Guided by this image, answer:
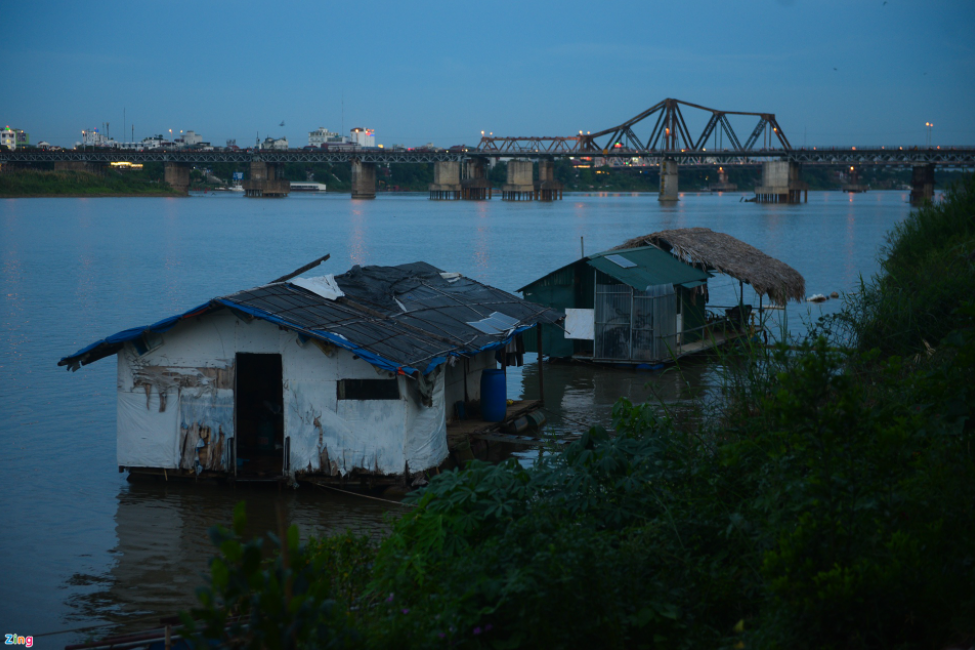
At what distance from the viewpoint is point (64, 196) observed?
12119 centimetres

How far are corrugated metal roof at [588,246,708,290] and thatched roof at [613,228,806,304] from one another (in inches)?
12.7

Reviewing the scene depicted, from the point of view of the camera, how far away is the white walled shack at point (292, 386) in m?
10.1

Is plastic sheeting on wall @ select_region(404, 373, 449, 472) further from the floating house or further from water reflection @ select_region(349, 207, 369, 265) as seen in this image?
water reflection @ select_region(349, 207, 369, 265)

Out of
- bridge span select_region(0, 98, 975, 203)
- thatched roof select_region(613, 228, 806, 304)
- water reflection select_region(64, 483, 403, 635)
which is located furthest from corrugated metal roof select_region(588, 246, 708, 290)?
Result: bridge span select_region(0, 98, 975, 203)

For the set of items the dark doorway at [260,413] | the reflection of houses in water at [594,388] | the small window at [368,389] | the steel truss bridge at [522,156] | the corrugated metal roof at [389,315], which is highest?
the steel truss bridge at [522,156]

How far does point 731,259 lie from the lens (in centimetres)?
2009

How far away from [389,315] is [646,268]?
8.74 m

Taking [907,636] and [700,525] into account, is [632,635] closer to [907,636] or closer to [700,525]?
[700,525]

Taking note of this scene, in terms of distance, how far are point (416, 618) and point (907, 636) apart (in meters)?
2.69

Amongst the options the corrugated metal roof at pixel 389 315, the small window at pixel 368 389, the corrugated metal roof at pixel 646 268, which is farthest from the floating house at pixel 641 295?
the small window at pixel 368 389

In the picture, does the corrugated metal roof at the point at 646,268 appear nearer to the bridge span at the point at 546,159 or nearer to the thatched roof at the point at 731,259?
the thatched roof at the point at 731,259

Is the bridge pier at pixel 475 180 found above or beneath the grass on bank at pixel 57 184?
above

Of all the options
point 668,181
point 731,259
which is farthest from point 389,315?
point 668,181

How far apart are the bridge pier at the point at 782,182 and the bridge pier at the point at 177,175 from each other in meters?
91.0
